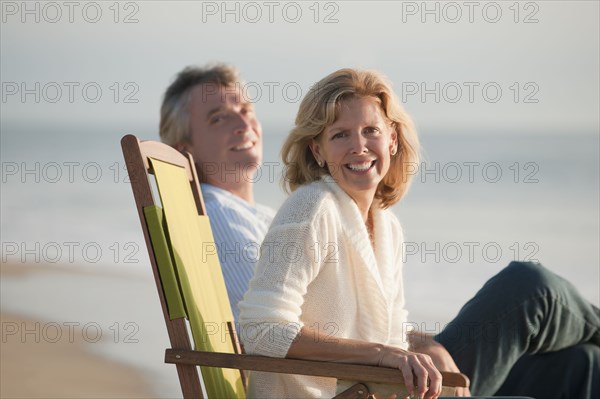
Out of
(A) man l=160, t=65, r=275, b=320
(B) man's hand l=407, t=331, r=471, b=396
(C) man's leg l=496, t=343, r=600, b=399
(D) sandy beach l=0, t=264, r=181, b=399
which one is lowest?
(D) sandy beach l=0, t=264, r=181, b=399

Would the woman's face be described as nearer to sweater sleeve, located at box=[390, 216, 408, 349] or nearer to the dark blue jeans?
sweater sleeve, located at box=[390, 216, 408, 349]

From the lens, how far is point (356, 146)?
2590 millimetres

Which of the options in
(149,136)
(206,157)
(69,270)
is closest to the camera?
(206,157)

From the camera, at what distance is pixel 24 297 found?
802cm

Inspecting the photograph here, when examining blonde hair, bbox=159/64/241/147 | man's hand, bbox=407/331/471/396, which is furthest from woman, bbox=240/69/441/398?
blonde hair, bbox=159/64/241/147

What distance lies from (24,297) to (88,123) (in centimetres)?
1303

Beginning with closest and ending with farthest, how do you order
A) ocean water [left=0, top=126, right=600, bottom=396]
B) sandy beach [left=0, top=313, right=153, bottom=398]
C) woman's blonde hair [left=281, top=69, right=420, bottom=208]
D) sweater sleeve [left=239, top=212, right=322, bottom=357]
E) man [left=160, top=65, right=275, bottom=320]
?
sweater sleeve [left=239, top=212, right=322, bottom=357] → woman's blonde hair [left=281, top=69, right=420, bottom=208] → man [left=160, top=65, right=275, bottom=320] → sandy beach [left=0, top=313, right=153, bottom=398] → ocean water [left=0, top=126, right=600, bottom=396]

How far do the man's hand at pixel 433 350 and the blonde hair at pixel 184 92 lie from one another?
146 centimetres

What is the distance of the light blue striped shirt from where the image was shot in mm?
3473

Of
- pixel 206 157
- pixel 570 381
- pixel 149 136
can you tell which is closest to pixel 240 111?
pixel 206 157

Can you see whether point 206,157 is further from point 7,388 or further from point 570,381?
point 7,388

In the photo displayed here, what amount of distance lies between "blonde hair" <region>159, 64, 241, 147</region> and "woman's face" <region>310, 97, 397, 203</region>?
1447 millimetres

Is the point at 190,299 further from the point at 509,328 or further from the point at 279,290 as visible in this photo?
the point at 509,328

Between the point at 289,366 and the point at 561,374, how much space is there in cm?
125
